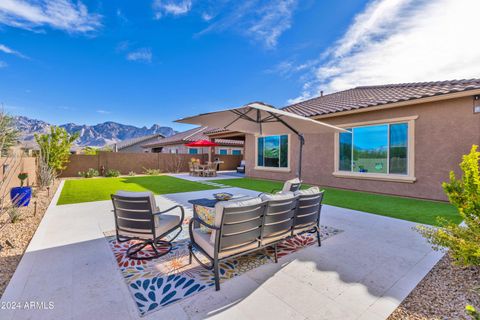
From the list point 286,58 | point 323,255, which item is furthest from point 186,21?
point 323,255

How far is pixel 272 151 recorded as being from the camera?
12836 mm

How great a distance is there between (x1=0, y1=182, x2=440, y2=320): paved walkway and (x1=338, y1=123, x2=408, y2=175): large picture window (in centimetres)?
483

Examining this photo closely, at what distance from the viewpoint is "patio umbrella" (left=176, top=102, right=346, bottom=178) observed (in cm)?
491

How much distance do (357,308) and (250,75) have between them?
14829 millimetres

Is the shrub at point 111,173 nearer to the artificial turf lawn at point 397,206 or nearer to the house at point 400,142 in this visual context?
the house at point 400,142

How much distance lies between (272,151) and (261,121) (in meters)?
6.73

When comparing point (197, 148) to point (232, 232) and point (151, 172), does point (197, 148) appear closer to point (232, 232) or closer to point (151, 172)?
point (151, 172)

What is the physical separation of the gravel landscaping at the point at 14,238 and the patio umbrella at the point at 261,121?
3.76 metres

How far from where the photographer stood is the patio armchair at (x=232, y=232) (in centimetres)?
259

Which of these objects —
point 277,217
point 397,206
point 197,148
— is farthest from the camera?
point 197,148

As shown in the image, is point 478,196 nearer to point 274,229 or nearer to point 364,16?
point 274,229

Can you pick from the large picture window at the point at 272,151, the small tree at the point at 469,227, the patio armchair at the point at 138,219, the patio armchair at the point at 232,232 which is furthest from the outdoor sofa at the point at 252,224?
the large picture window at the point at 272,151

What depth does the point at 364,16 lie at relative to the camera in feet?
26.5

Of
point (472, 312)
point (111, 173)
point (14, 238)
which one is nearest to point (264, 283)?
point (472, 312)
